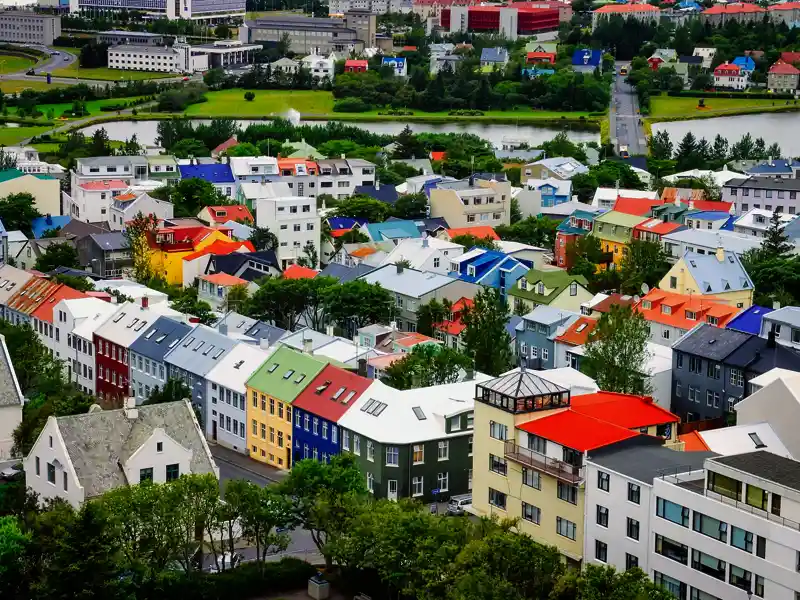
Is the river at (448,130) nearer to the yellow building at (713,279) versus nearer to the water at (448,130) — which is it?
the water at (448,130)

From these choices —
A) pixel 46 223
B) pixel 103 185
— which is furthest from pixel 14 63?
pixel 46 223

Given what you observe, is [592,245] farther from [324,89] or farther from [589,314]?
[324,89]

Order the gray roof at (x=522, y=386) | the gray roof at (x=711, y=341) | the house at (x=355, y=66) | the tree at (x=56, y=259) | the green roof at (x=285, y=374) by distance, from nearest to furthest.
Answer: the gray roof at (x=522, y=386) < the green roof at (x=285, y=374) < the gray roof at (x=711, y=341) < the tree at (x=56, y=259) < the house at (x=355, y=66)

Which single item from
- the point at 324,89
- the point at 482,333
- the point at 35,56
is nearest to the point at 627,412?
the point at 482,333

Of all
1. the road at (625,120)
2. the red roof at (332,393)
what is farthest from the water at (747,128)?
the red roof at (332,393)

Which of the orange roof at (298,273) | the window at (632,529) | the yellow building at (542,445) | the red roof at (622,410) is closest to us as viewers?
the window at (632,529)

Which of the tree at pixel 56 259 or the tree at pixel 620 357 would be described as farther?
the tree at pixel 56 259

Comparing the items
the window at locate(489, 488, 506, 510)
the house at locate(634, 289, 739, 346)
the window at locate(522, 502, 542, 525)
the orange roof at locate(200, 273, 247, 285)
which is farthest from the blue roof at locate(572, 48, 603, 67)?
the window at locate(522, 502, 542, 525)
